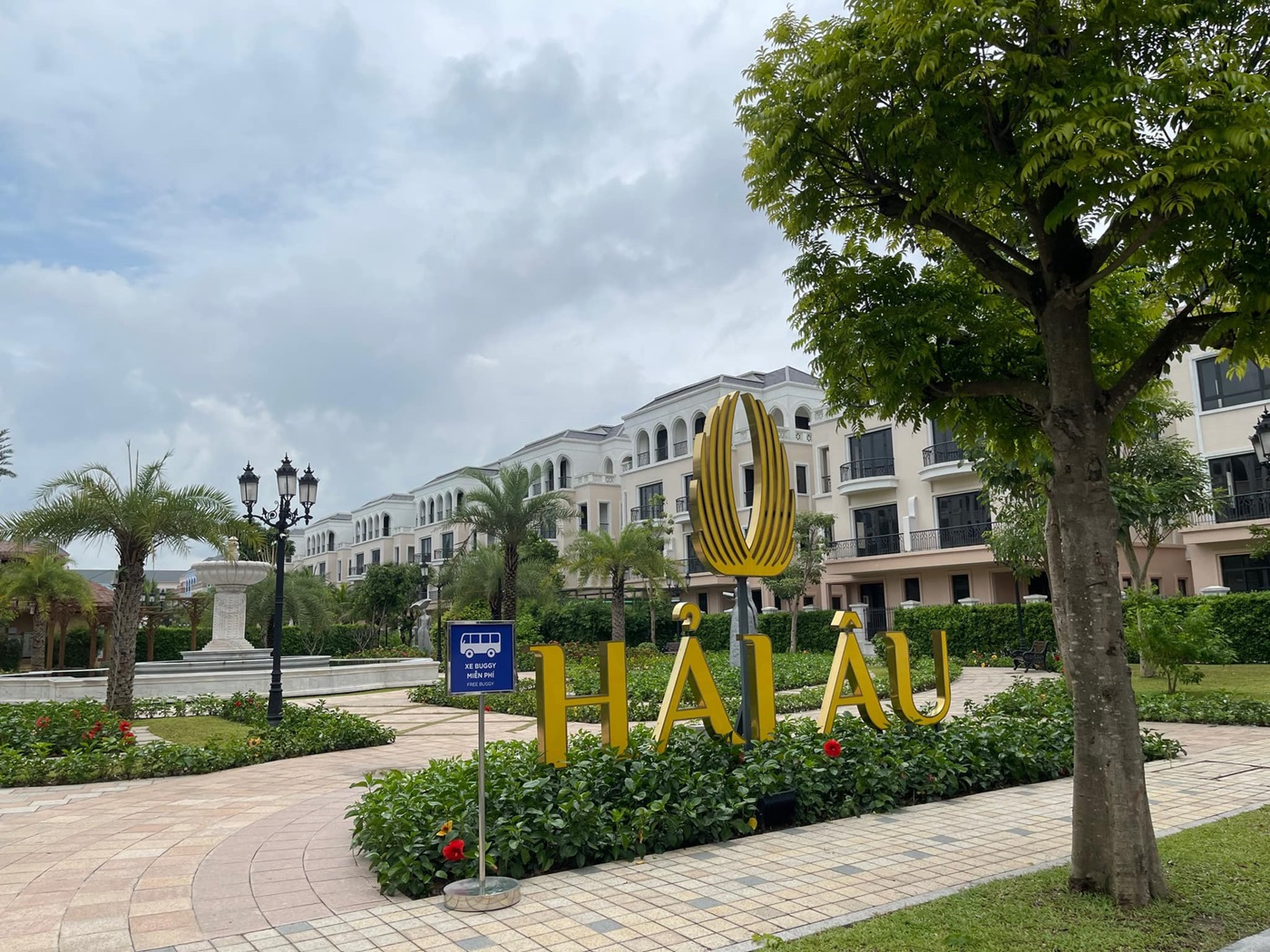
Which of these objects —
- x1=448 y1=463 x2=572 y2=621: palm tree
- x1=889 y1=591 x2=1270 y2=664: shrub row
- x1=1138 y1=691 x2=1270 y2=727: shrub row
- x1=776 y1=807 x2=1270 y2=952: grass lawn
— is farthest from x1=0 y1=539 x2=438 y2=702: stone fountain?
x1=1138 y1=691 x2=1270 y2=727: shrub row

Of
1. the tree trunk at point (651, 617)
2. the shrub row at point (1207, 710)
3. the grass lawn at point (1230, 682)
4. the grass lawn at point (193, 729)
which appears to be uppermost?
the tree trunk at point (651, 617)

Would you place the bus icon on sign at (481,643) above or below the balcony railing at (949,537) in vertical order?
below

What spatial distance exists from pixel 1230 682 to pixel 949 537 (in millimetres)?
16040

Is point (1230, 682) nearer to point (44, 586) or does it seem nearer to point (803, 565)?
point (803, 565)

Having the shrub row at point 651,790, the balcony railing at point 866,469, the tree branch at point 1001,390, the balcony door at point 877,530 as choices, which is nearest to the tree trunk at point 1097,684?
the tree branch at point 1001,390

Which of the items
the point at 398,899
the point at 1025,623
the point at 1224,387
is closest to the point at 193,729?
the point at 398,899

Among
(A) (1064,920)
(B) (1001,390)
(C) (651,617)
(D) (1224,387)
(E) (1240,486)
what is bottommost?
(A) (1064,920)

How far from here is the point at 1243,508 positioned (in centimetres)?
2744

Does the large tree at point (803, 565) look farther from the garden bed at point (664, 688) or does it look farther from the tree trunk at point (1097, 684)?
the tree trunk at point (1097, 684)

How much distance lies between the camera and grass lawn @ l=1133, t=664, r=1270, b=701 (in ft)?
57.3

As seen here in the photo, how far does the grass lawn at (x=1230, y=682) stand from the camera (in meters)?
17.5

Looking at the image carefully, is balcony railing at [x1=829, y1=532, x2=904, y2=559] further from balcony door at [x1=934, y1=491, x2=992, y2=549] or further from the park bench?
the park bench

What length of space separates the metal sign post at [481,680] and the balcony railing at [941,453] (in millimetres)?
31748

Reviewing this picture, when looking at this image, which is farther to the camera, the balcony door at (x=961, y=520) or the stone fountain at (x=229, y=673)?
the balcony door at (x=961, y=520)
